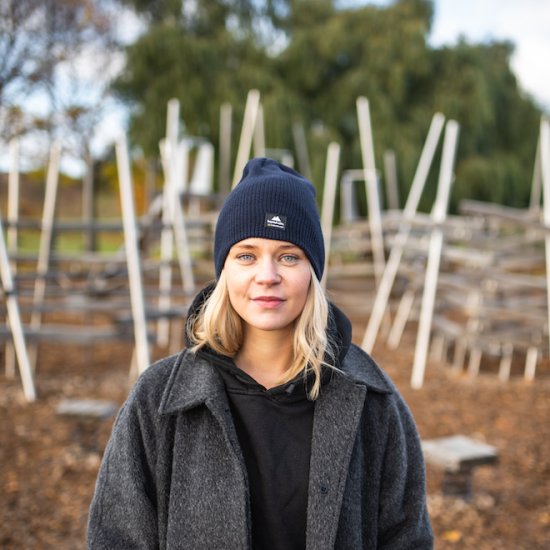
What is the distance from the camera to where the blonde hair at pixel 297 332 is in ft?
5.21

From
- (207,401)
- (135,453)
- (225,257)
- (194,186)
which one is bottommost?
(135,453)

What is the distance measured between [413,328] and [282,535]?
8148 millimetres

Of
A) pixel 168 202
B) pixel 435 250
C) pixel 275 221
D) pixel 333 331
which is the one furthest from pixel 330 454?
pixel 168 202

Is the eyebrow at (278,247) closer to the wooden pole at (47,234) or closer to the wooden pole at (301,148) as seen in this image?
the wooden pole at (47,234)

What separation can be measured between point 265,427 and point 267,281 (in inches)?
13.7

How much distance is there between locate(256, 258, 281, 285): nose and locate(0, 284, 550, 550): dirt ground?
2.29 m

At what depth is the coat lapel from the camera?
4.77ft

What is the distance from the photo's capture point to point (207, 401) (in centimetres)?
149

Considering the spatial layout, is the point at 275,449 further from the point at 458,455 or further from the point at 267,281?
the point at 458,455

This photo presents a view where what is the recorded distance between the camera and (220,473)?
1.48 metres

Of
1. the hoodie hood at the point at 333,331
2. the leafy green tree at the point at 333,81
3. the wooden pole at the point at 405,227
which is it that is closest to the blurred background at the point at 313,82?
the leafy green tree at the point at 333,81

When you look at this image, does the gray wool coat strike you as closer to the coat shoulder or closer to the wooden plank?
the coat shoulder

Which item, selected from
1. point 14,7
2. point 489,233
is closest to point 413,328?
point 489,233

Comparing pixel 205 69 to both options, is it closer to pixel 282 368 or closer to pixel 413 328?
pixel 413 328
